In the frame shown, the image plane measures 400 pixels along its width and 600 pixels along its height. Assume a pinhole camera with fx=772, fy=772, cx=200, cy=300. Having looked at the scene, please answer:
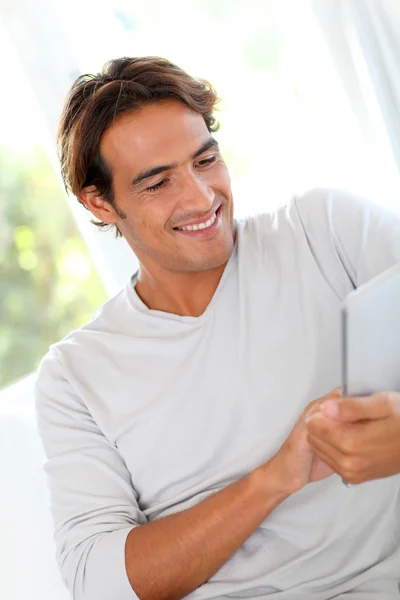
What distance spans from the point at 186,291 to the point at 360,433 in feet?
1.89

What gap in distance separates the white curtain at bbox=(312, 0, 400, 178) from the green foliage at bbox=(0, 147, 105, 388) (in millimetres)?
852

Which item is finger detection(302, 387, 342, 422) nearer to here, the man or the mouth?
the man

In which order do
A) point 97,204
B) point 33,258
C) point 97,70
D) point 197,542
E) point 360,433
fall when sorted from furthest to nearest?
point 33,258 → point 97,70 → point 97,204 → point 197,542 → point 360,433

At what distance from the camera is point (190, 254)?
4.87 ft

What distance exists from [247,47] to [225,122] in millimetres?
204

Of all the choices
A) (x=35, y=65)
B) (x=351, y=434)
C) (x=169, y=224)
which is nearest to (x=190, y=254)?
(x=169, y=224)

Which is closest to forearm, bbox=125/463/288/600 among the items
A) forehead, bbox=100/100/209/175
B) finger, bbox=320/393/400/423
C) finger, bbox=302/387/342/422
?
finger, bbox=302/387/342/422

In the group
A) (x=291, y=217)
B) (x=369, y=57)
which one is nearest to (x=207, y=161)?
(x=291, y=217)

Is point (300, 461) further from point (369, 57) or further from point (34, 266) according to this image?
point (34, 266)

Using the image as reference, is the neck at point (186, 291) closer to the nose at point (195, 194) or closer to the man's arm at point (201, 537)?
the nose at point (195, 194)

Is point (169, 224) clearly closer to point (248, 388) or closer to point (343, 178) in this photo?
point (248, 388)

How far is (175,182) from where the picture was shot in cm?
148

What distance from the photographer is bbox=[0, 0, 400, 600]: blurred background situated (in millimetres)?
1778

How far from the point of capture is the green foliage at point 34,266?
218 cm
